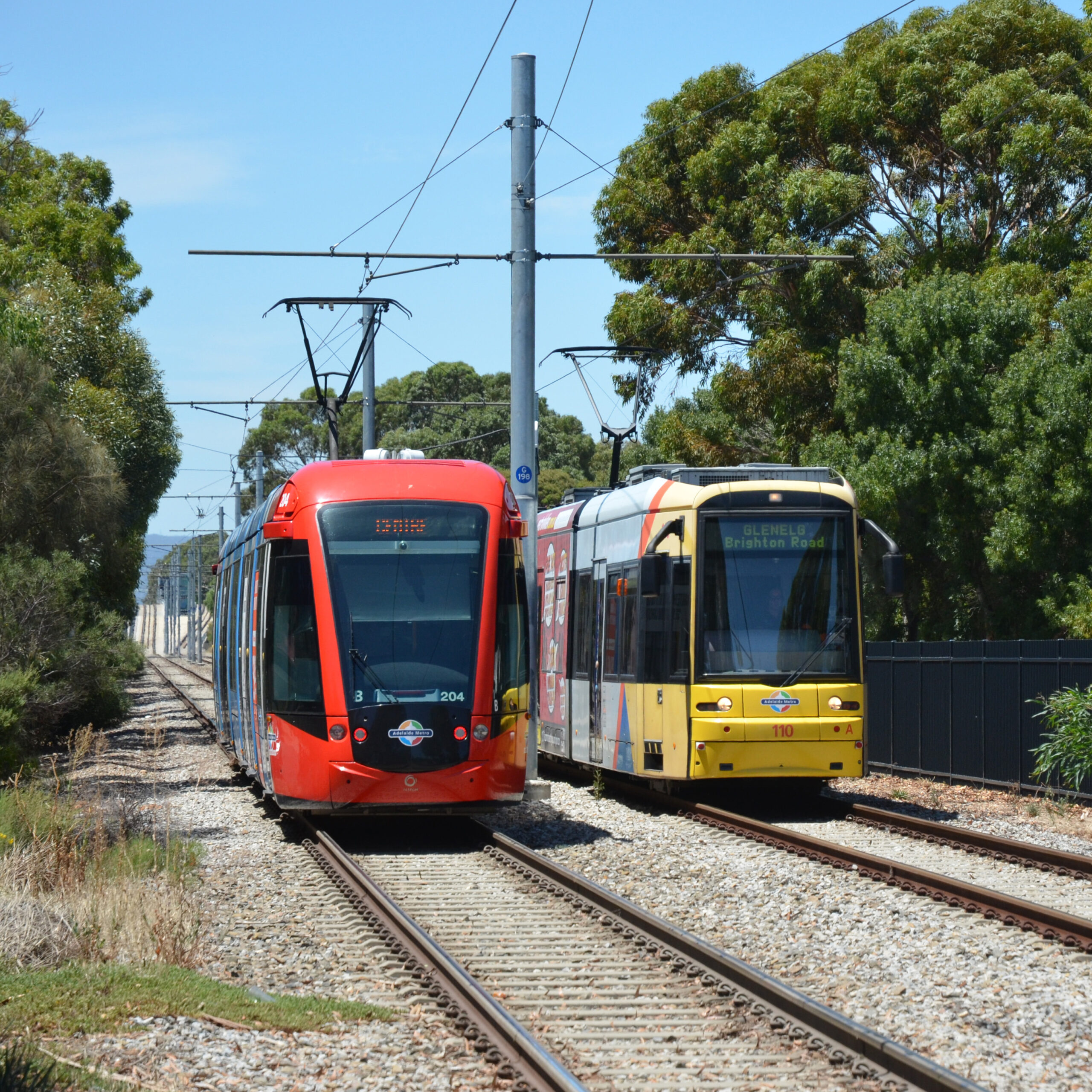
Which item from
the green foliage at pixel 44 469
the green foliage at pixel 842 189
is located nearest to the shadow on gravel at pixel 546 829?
the green foliage at pixel 44 469

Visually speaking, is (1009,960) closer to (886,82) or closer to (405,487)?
(405,487)

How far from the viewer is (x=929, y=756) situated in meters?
20.0

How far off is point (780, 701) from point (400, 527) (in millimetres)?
4214

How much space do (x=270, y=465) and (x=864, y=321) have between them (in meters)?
64.4

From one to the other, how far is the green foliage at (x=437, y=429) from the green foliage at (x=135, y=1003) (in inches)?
2564

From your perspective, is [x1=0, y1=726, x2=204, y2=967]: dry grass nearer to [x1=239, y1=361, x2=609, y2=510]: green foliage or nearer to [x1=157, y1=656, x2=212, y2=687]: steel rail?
[x1=157, y1=656, x2=212, y2=687]: steel rail

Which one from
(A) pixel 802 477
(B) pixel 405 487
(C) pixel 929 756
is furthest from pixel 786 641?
(C) pixel 929 756

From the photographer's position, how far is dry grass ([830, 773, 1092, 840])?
15188 millimetres

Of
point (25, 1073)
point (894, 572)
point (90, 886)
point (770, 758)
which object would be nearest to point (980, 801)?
point (770, 758)

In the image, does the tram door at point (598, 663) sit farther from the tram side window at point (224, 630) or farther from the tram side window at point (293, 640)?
the tram side window at point (293, 640)

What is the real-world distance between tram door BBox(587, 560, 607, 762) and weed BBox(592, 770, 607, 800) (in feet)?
0.82

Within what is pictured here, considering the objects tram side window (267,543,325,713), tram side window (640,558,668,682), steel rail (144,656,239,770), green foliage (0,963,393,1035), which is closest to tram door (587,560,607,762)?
tram side window (640,558,668,682)

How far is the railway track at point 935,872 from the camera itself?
898 centimetres

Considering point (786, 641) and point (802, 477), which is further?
point (802, 477)
